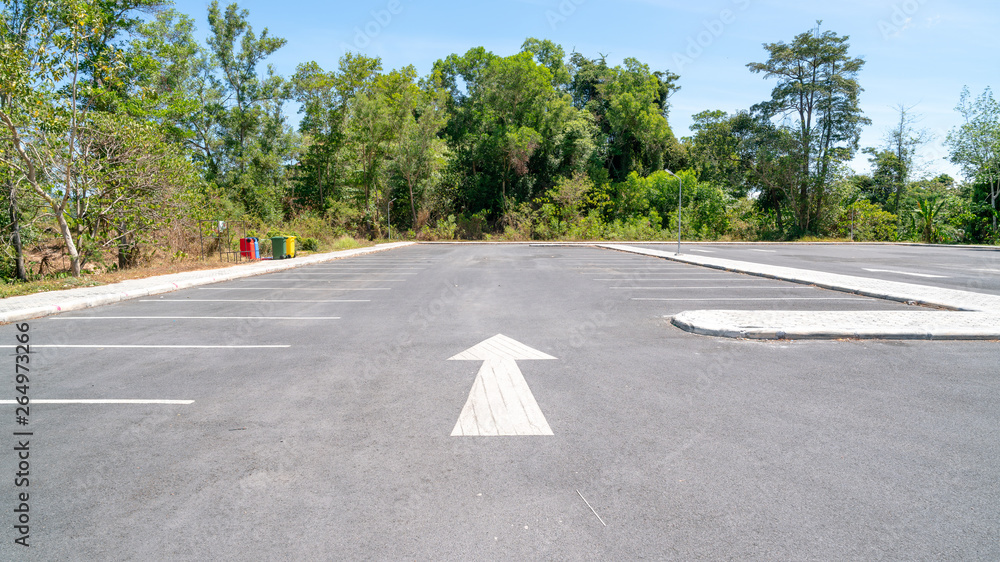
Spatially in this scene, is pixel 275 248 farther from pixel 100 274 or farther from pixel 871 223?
pixel 871 223

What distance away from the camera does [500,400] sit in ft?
14.5

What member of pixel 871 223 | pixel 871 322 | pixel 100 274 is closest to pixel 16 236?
pixel 100 274

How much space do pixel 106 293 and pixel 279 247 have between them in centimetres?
1006

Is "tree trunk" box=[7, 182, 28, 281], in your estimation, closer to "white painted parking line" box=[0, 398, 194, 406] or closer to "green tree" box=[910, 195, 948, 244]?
"white painted parking line" box=[0, 398, 194, 406]

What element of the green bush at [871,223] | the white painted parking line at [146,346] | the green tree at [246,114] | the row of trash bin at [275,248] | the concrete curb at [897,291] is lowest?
the white painted parking line at [146,346]

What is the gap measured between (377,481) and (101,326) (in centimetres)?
720

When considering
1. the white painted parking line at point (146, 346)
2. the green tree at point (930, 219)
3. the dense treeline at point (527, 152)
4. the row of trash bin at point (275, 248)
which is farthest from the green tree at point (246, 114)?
the green tree at point (930, 219)

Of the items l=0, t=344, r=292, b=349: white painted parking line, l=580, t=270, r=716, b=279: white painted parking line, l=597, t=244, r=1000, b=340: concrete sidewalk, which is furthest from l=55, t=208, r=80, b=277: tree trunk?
l=597, t=244, r=1000, b=340: concrete sidewalk

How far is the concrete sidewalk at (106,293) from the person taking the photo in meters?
8.52

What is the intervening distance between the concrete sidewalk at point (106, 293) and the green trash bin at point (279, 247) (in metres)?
3.85

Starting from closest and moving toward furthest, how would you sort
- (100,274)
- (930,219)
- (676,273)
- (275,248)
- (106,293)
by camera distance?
(106,293), (100,274), (676,273), (275,248), (930,219)

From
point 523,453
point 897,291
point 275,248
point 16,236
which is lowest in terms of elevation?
point 523,453

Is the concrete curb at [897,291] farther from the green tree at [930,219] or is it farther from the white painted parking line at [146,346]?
the green tree at [930,219]

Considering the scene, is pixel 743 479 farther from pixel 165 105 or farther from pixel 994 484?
pixel 165 105
